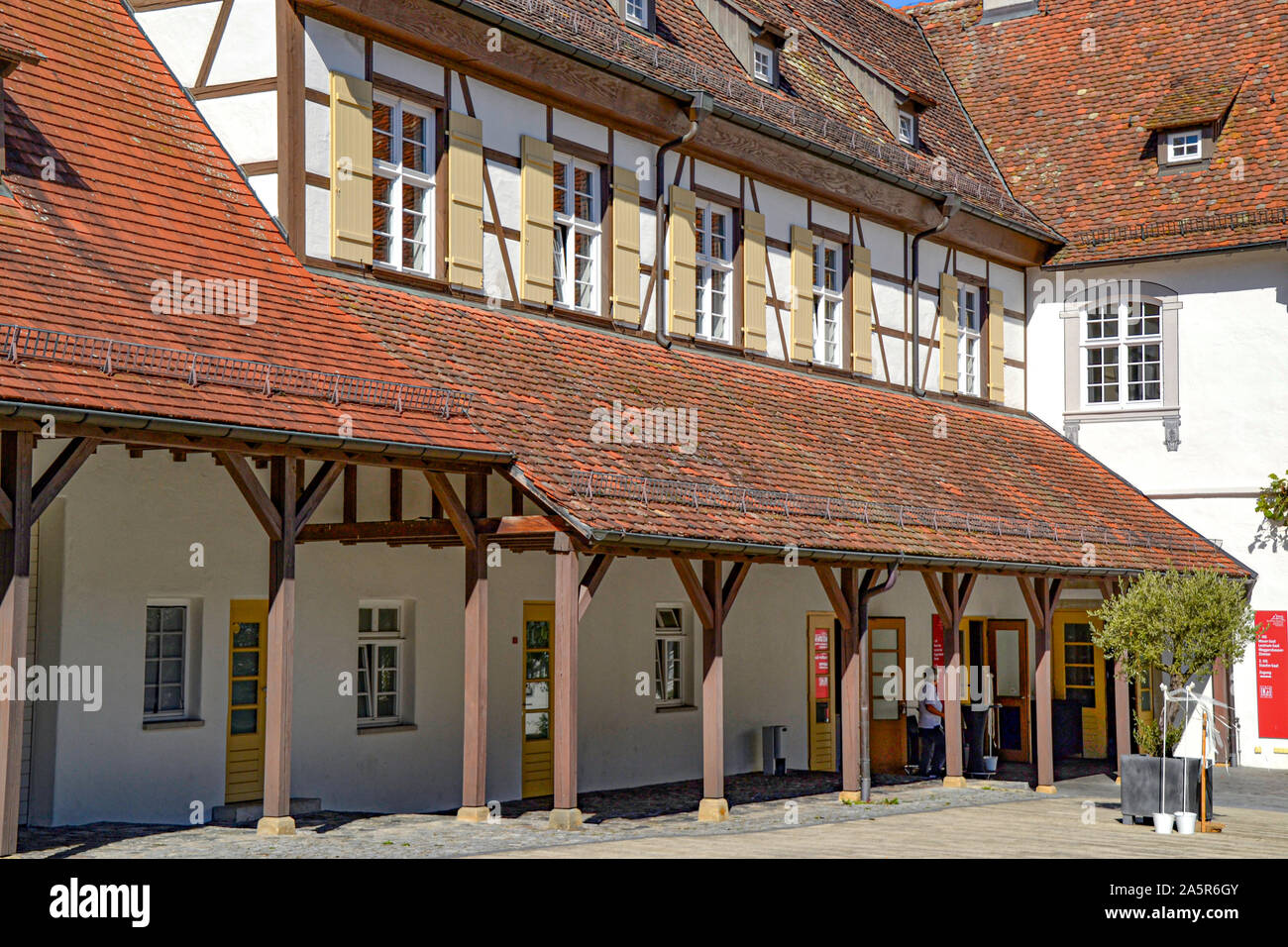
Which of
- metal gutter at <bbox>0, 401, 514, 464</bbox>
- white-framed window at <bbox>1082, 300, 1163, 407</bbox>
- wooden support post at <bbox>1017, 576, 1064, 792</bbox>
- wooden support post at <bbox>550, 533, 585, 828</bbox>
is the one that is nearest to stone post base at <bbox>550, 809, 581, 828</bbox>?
wooden support post at <bbox>550, 533, 585, 828</bbox>

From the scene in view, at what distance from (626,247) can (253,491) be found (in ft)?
21.8

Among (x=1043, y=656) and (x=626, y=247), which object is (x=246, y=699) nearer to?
(x=626, y=247)

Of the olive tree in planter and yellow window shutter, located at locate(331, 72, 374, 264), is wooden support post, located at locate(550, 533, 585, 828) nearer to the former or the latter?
yellow window shutter, located at locate(331, 72, 374, 264)

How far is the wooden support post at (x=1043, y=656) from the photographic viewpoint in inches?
742

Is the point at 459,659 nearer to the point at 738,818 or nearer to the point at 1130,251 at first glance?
the point at 738,818

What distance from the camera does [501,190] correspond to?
16.1 m

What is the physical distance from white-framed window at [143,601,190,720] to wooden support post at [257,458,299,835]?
173 centimetres

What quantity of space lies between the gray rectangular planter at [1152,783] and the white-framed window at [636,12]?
9.40m

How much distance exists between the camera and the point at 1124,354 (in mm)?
24406

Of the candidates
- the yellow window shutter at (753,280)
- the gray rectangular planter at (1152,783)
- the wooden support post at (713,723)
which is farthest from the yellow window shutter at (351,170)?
the gray rectangular planter at (1152,783)

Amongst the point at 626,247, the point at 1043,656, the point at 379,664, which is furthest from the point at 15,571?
the point at 1043,656

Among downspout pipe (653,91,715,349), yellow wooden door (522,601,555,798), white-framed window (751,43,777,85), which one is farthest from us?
white-framed window (751,43,777,85)

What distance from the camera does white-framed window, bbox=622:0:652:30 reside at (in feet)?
61.8

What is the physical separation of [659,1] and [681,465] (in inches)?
288
